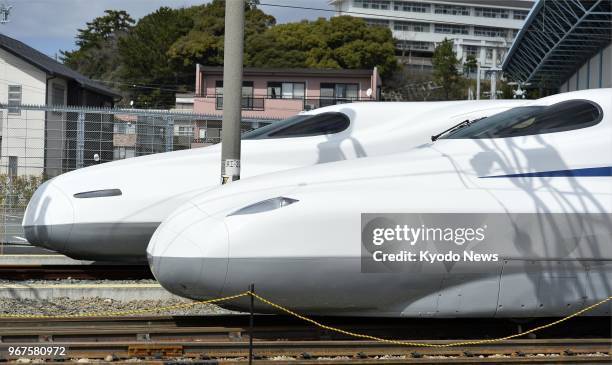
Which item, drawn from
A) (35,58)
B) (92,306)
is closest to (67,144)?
(92,306)

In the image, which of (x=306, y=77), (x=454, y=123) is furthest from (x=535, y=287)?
(x=306, y=77)

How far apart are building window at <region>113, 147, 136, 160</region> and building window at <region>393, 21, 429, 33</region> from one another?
88.3 m

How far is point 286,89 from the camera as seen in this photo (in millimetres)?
42531

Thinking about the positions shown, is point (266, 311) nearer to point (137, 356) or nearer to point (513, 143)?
point (137, 356)

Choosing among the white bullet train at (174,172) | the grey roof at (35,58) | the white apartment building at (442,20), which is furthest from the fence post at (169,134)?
the white apartment building at (442,20)

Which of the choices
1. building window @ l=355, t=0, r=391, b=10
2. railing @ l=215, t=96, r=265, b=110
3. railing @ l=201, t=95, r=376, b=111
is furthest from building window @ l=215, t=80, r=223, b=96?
building window @ l=355, t=0, r=391, b=10

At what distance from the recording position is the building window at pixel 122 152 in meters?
15.3

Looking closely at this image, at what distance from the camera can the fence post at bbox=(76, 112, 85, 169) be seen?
588 inches

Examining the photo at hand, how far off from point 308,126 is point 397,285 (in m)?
3.99

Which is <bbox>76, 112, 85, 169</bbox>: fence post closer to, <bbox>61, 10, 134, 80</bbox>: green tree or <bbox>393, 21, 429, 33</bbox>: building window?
<bbox>61, 10, 134, 80</bbox>: green tree

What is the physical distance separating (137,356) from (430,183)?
2911 millimetres

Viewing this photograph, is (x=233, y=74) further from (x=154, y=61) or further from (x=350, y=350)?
(x=154, y=61)

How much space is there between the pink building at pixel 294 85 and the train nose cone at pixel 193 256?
112 feet

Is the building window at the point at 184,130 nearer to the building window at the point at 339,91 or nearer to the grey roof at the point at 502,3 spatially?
the building window at the point at 339,91
